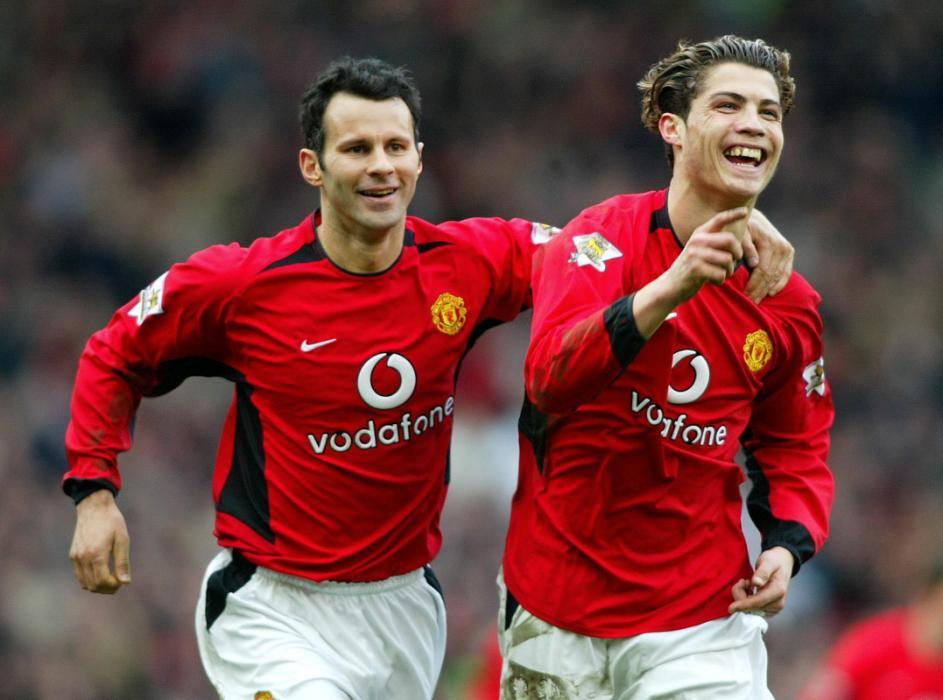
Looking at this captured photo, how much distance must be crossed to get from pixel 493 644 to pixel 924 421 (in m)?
5.03

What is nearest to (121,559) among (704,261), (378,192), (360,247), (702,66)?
(360,247)

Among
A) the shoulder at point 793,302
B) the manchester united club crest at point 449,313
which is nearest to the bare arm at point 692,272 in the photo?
the shoulder at point 793,302

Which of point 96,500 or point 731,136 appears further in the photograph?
point 96,500

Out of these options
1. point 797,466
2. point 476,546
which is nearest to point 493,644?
point 797,466

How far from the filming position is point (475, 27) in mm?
12695

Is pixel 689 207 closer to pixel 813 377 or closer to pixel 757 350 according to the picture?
pixel 757 350

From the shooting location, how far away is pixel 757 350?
4.77 metres

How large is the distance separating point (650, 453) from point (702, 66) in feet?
3.47

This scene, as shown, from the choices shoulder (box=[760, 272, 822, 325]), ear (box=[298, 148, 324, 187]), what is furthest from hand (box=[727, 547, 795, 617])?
ear (box=[298, 148, 324, 187])

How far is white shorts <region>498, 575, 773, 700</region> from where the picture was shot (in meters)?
4.64

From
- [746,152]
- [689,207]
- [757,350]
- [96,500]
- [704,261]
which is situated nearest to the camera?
[704,261]

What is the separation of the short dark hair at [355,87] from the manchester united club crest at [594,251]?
85 cm

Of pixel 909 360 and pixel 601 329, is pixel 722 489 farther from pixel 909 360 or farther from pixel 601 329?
pixel 909 360

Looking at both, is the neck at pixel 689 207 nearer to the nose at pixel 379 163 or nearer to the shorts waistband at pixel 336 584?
the nose at pixel 379 163
